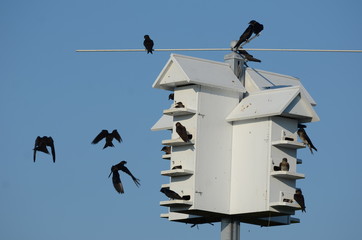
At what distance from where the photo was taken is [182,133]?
26.7m

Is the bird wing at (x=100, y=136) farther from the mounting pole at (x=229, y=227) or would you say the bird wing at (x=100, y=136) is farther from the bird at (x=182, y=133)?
the mounting pole at (x=229, y=227)

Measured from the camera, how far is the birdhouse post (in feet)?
87.0

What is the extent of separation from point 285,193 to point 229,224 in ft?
3.89

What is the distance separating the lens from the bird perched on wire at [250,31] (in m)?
27.8

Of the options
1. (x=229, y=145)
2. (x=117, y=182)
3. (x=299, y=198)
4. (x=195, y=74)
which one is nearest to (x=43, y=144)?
(x=117, y=182)

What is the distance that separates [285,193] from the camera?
26578mm

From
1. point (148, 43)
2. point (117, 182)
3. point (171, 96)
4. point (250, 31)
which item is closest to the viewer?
point (117, 182)

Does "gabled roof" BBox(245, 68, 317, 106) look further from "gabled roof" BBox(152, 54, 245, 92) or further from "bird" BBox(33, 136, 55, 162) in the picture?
"bird" BBox(33, 136, 55, 162)

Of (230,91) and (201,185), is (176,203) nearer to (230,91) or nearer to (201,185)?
(201,185)

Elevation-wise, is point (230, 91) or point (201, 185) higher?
point (230, 91)

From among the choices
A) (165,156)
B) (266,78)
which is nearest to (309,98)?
(266,78)

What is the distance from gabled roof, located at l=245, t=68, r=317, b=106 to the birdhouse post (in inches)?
15.4

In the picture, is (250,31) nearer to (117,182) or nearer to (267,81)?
(267,81)

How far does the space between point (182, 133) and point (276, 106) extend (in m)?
1.62
